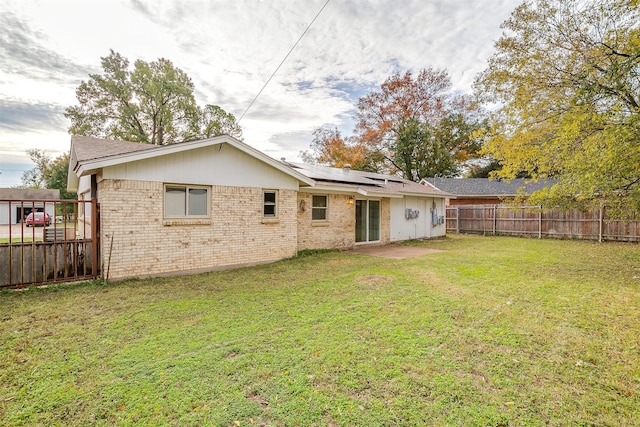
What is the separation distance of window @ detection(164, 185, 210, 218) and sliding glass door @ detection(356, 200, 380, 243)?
700cm

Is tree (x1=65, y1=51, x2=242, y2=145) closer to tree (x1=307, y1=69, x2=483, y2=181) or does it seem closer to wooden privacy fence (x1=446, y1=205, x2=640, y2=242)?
tree (x1=307, y1=69, x2=483, y2=181)

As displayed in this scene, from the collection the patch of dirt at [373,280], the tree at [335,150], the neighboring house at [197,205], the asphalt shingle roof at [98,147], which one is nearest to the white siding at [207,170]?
the neighboring house at [197,205]

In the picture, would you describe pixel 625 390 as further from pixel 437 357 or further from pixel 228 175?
pixel 228 175

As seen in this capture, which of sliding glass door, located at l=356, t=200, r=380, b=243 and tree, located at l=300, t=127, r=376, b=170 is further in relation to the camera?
tree, located at l=300, t=127, r=376, b=170

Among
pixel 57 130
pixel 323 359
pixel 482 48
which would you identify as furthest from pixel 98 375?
pixel 57 130

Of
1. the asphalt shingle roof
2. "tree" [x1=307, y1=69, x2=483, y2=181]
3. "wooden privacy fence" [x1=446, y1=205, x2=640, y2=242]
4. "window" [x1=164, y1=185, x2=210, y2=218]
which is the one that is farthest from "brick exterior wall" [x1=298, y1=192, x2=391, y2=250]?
"tree" [x1=307, y1=69, x2=483, y2=181]

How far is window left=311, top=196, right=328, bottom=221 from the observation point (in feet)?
38.2

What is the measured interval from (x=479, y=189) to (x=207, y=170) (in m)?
25.9

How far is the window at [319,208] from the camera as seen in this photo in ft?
38.2

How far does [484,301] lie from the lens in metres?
5.46

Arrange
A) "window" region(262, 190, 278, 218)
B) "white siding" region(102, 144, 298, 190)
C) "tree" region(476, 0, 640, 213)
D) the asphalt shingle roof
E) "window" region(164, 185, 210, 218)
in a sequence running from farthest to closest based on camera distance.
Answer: "window" region(262, 190, 278, 218), the asphalt shingle roof, "window" region(164, 185, 210, 218), "white siding" region(102, 144, 298, 190), "tree" region(476, 0, 640, 213)

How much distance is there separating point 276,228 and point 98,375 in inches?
266

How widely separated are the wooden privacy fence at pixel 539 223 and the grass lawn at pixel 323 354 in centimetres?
932

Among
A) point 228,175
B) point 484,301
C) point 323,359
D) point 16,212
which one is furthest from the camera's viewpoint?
point 16,212
